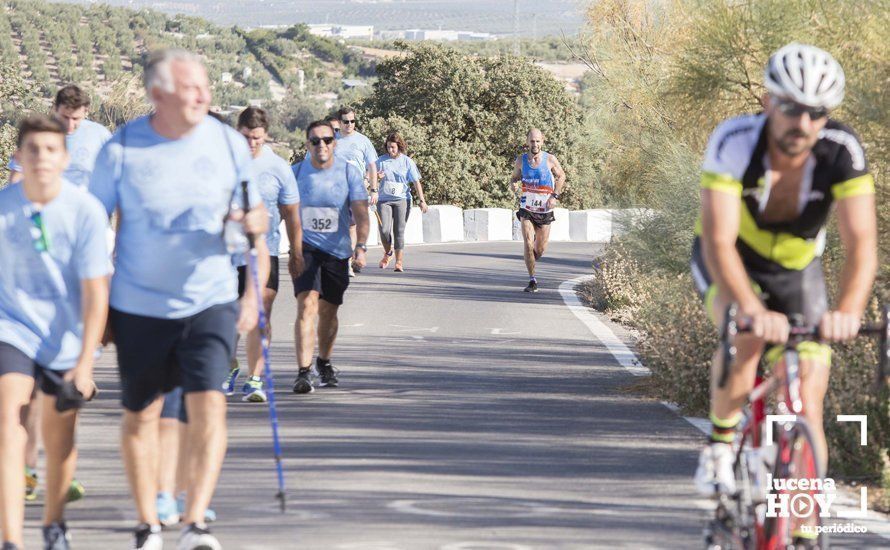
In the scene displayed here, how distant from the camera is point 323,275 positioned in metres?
13.0

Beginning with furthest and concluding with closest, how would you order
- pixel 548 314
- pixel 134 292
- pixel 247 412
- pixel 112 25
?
pixel 112 25
pixel 548 314
pixel 247 412
pixel 134 292

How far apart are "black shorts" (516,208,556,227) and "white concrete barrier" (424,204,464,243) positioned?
62.4 feet

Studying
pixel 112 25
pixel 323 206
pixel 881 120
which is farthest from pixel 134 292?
pixel 112 25

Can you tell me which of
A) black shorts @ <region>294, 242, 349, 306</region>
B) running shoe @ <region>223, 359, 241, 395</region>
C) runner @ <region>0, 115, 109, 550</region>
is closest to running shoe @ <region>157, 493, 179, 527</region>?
runner @ <region>0, 115, 109, 550</region>

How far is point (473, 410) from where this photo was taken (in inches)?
470

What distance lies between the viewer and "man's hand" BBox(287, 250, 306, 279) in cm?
1162

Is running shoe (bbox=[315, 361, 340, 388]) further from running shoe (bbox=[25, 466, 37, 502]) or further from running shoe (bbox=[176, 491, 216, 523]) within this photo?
running shoe (bbox=[176, 491, 216, 523])

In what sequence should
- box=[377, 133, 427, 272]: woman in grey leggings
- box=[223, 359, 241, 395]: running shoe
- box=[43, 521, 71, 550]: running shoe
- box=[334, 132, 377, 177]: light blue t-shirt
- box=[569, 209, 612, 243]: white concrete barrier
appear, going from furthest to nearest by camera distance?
box=[569, 209, 612, 243]: white concrete barrier → box=[377, 133, 427, 272]: woman in grey leggings → box=[334, 132, 377, 177]: light blue t-shirt → box=[223, 359, 241, 395]: running shoe → box=[43, 521, 71, 550]: running shoe

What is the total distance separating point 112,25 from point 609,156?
11230cm

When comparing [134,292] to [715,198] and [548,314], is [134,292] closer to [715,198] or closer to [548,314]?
[715,198]

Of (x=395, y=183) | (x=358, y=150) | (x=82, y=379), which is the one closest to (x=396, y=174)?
(x=395, y=183)

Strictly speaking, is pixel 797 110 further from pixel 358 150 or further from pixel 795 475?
pixel 358 150

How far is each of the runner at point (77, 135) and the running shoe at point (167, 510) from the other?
379 cm

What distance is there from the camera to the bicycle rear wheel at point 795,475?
19.8 ft
